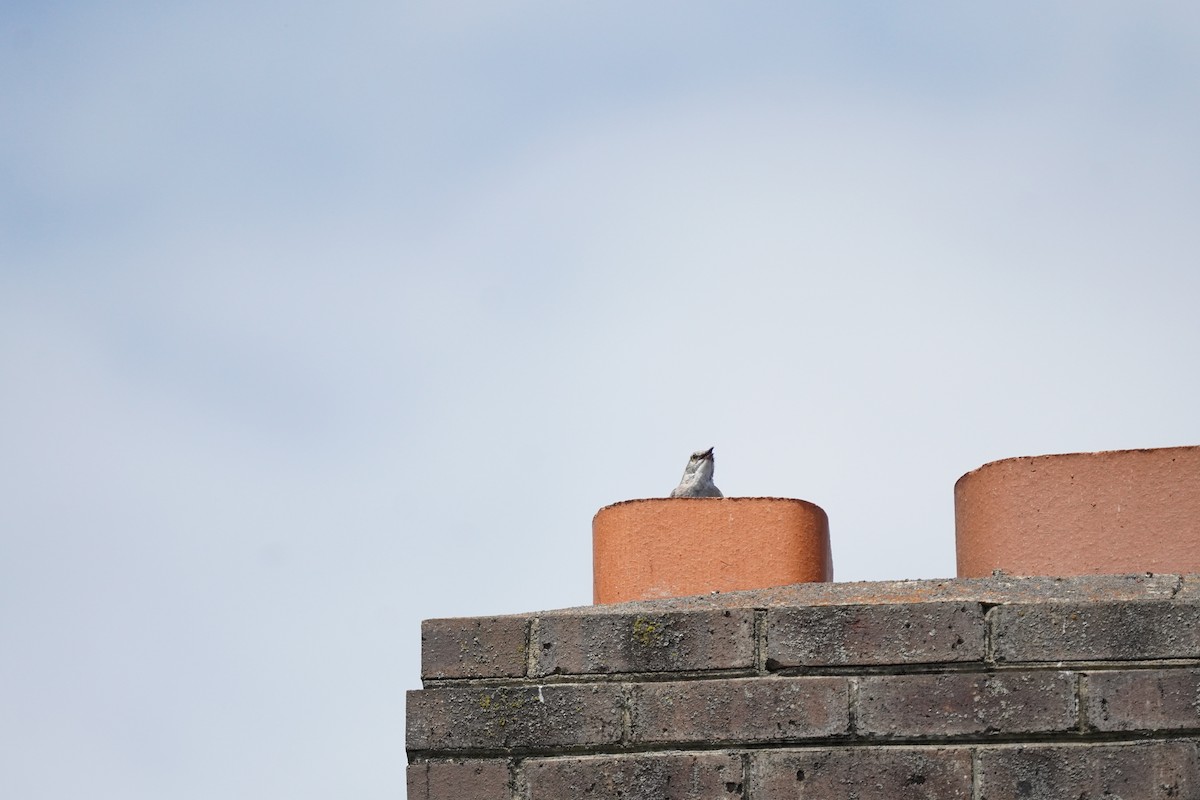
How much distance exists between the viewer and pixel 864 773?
3.83 m

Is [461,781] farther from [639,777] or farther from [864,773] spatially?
[864,773]

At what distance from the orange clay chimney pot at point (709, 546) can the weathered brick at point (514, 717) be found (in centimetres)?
134

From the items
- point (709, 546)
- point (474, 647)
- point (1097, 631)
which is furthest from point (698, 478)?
point (1097, 631)

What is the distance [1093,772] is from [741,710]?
2.64ft

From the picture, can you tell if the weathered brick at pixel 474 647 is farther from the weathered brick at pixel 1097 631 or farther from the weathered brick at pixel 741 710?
the weathered brick at pixel 1097 631

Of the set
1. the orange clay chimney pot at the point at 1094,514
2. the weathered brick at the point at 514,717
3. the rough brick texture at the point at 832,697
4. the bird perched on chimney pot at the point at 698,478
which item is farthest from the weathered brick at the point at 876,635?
the bird perched on chimney pot at the point at 698,478

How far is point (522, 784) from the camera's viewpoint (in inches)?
157

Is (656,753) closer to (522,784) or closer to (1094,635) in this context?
(522,784)

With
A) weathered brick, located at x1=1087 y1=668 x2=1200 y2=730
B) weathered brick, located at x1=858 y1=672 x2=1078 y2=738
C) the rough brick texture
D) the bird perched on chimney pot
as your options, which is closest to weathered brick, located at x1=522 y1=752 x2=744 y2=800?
the rough brick texture

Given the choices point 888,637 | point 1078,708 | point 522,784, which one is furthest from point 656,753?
point 1078,708

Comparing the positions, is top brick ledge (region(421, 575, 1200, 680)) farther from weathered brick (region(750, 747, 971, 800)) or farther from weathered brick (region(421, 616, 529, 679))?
weathered brick (region(750, 747, 971, 800))

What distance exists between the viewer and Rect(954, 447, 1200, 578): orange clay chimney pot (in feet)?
15.1

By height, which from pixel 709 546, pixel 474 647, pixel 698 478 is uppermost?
pixel 698 478

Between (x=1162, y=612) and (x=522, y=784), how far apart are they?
1.55 meters
